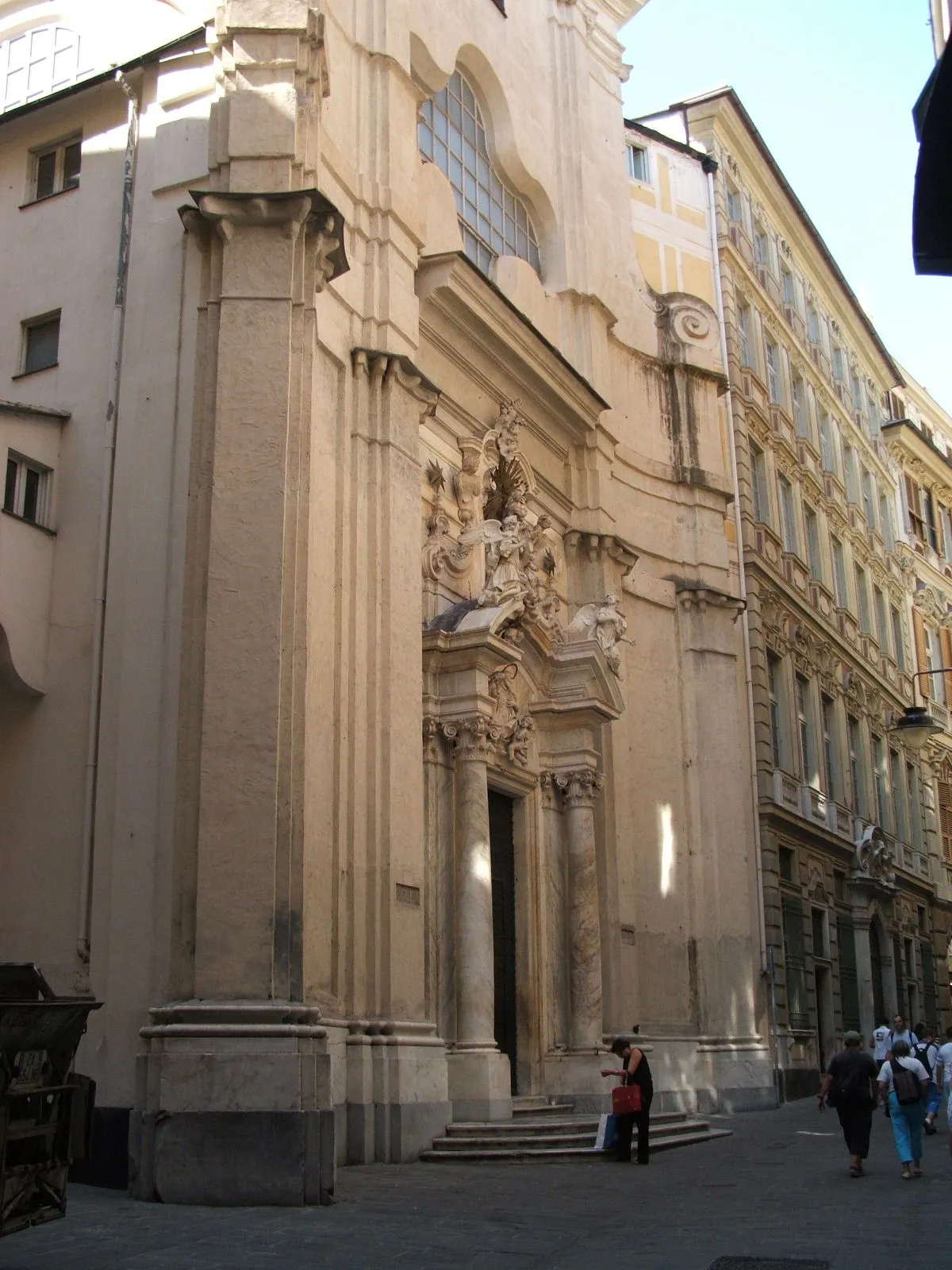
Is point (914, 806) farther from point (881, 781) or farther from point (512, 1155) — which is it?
point (512, 1155)

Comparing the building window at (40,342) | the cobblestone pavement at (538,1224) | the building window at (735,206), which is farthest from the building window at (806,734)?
the building window at (40,342)

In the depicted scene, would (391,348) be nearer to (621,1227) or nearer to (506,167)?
(506,167)

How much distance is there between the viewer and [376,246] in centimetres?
1667

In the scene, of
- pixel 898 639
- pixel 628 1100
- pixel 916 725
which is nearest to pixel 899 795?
pixel 898 639

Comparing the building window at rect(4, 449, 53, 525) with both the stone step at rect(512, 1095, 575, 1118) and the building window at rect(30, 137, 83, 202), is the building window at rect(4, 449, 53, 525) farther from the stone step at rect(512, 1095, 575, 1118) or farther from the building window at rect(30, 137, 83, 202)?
the stone step at rect(512, 1095, 575, 1118)

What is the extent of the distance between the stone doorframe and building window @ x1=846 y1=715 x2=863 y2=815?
11988 millimetres

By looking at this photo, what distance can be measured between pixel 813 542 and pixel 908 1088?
2087 cm

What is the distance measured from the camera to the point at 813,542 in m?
32.3

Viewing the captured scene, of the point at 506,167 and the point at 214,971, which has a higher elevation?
the point at 506,167

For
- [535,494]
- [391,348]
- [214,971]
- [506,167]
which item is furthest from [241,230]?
[506,167]

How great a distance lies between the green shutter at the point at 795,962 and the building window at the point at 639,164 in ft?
44.6

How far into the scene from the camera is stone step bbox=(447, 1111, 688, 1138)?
14469 millimetres

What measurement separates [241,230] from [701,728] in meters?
12.0

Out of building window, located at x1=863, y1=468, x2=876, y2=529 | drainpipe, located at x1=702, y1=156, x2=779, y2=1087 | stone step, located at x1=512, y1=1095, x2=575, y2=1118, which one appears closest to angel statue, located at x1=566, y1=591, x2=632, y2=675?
drainpipe, located at x1=702, y1=156, x2=779, y2=1087
